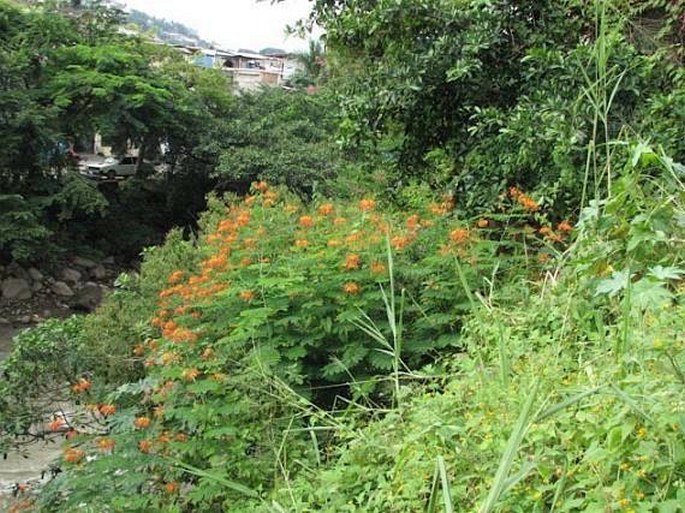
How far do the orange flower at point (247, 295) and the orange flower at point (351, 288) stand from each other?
39cm

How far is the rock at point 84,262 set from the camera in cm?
1150

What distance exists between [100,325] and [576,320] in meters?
2.83

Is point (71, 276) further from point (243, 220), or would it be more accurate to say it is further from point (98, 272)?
point (243, 220)

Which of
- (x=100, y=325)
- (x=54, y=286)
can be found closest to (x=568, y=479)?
(x=100, y=325)

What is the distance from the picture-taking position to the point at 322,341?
2922 millimetres

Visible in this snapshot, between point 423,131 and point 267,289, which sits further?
point 423,131

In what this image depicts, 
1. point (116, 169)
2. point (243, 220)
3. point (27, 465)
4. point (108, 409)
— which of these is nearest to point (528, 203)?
point (243, 220)

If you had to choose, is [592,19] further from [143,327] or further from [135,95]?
[135,95]

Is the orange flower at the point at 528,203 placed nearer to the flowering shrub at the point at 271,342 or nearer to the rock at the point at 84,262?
the flowering shrub at the point at 271,342

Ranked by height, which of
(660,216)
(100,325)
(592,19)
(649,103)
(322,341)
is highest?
(592,19)

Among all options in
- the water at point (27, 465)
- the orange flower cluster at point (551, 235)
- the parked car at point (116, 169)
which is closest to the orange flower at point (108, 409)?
the orange flower cluster at point (551, 235)

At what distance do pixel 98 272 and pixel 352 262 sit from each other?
9.55 metres

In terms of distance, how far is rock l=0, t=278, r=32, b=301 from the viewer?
10148 millimetres

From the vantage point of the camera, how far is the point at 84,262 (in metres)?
11.6
